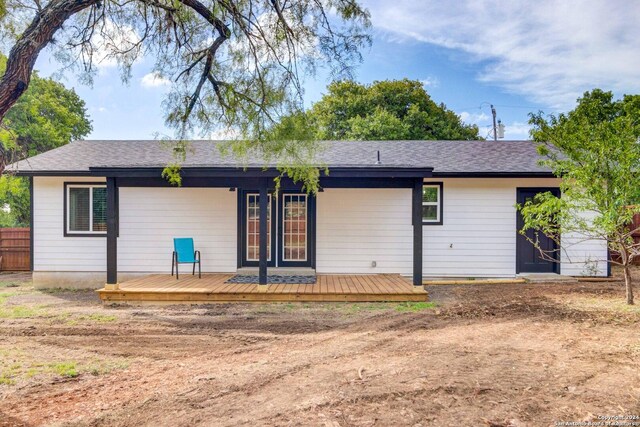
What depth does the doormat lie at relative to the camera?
727 cm

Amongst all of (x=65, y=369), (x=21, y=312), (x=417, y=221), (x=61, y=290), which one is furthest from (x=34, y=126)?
(x=417, y=221)

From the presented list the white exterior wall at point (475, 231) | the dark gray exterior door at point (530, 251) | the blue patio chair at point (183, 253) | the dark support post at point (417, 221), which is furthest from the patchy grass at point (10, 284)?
the dark gray exterior door at point (530, 251)

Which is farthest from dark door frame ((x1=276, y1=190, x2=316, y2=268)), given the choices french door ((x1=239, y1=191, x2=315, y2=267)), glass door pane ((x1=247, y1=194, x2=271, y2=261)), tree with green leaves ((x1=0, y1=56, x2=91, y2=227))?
tree with green leaves ((x1=0, y1=56, x2=91, y2=227))

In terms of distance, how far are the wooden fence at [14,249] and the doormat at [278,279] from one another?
6811 mm

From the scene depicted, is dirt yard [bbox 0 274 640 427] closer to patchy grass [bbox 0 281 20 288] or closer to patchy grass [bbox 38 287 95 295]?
patchy grass [bbox 38 287 95 295]

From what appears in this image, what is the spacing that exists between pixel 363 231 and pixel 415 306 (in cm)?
247

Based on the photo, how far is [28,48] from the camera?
388cm

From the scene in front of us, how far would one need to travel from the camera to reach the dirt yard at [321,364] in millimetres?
2666

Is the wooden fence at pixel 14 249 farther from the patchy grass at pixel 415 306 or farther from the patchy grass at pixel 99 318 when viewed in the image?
the patchy grass at pixel 415 306

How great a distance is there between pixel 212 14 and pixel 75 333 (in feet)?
15.5

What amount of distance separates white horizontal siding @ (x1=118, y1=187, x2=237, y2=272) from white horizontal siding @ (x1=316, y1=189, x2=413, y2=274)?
2042mm

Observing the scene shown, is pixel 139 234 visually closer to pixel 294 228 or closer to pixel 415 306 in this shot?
pixel 294 228

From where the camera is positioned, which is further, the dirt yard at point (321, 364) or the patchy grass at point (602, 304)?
the patchy grass at point (602, 304)

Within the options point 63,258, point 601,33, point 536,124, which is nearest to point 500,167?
point 536,124
